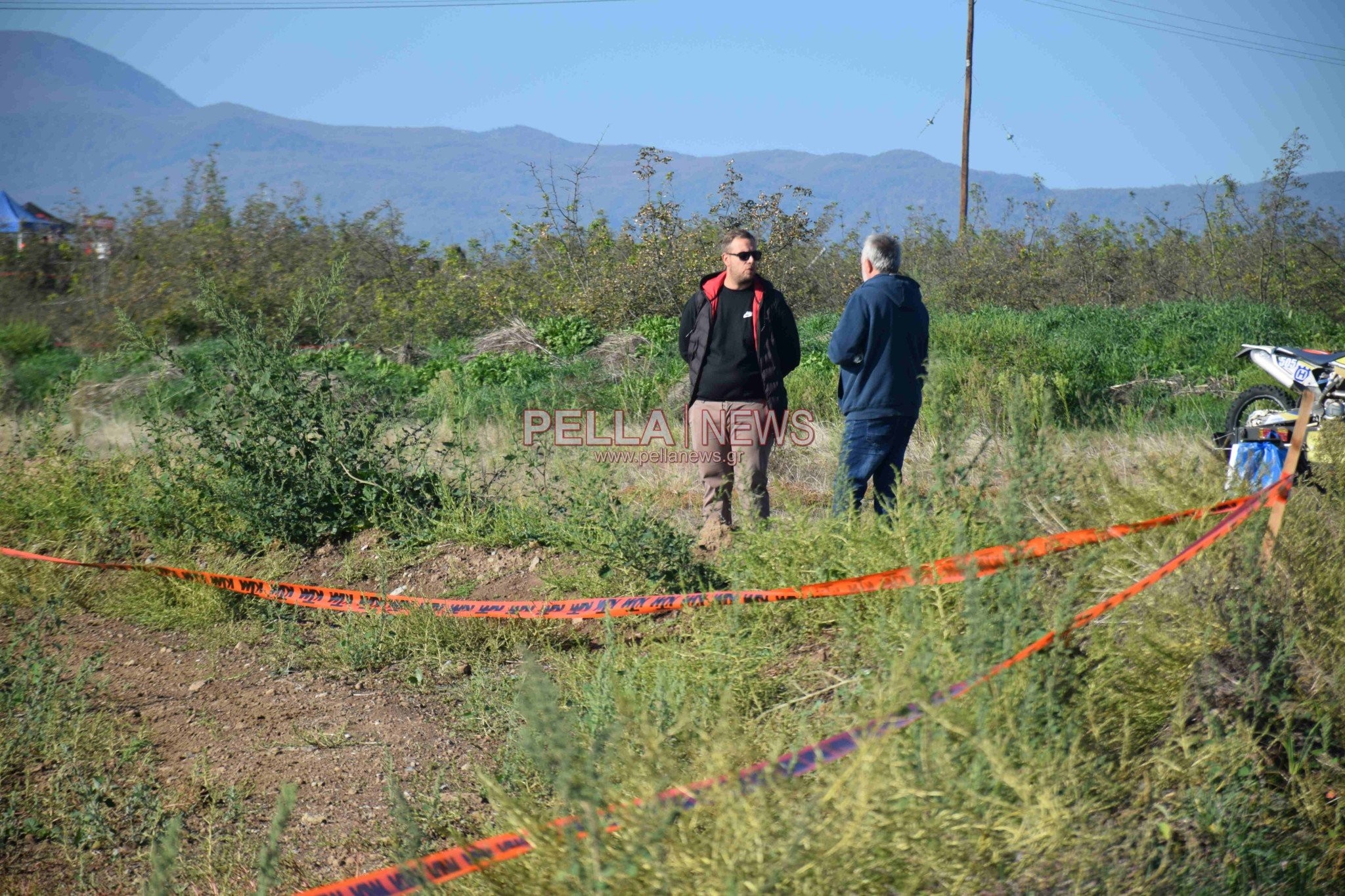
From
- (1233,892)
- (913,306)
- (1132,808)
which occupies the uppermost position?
(913,306)

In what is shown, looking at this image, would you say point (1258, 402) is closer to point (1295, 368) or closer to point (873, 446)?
point (1295, 368)

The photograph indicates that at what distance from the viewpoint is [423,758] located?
11.8 ft

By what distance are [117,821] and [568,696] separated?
4.89ft

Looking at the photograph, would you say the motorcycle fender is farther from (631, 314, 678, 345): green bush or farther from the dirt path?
the dirt path

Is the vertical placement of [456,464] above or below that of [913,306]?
below

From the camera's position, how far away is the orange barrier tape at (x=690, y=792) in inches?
75.9

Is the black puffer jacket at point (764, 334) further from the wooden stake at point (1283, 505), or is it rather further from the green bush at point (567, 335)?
the green bush at point (567, 335)

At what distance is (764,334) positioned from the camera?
5.59 meters

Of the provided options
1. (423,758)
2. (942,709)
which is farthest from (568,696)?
(942,709)

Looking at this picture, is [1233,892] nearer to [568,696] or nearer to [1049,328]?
[568,696]

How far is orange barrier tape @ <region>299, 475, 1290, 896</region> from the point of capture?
1928 millimetres

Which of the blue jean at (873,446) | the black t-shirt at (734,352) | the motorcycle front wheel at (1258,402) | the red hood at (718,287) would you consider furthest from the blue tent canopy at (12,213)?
the motorcycle front wheel at (1258,402)

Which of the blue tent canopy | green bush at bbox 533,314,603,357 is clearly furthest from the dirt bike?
the blue tent canopy

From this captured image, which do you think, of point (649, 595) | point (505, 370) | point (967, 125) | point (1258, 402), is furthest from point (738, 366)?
point (967, 125)
